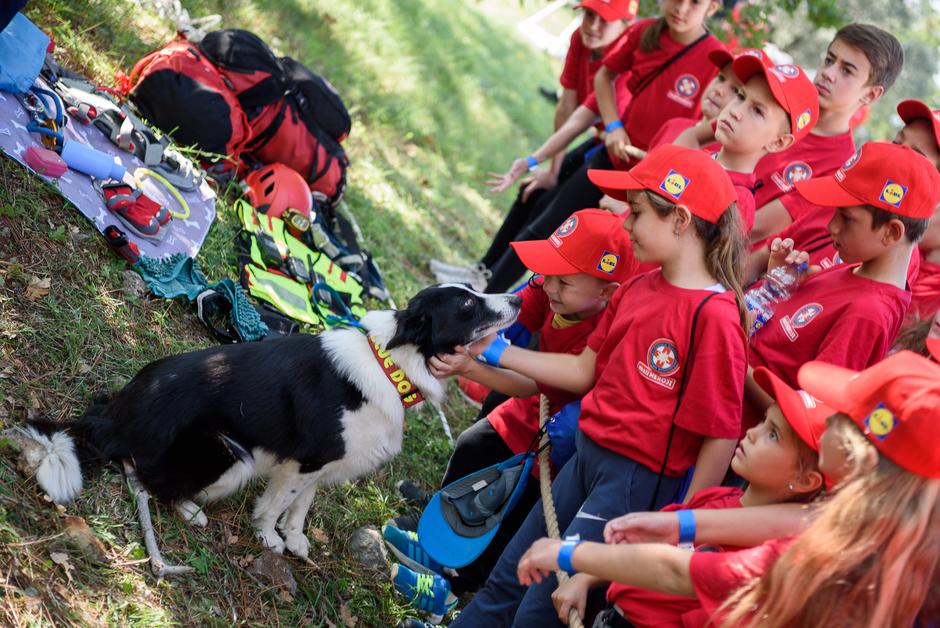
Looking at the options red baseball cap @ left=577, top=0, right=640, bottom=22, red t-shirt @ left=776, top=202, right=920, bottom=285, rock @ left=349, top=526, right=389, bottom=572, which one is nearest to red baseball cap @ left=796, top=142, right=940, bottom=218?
red t-shirt @ left=776, top=202, right=920, bottom=285

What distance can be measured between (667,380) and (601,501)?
0.51 metres

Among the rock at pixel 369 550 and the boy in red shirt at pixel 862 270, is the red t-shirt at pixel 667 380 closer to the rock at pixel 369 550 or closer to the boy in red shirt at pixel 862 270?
the boy in red shirt at pixel 862 270

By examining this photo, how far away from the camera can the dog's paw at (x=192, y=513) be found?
3680 millimetres

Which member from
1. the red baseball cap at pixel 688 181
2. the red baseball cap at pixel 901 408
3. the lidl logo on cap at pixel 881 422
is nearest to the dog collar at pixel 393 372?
the red baseball cap at pixel 688 181

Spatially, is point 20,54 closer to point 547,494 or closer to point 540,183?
point 540,183

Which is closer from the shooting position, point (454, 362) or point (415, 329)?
point (454, 362)

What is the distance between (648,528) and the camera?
2512 mm

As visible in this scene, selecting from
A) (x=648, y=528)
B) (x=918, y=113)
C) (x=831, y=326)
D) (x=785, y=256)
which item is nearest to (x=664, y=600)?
(x=648, y=528)

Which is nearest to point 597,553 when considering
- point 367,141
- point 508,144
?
point 367,141

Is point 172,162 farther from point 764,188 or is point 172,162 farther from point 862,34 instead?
point 862,34

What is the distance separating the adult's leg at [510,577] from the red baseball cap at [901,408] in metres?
1.26

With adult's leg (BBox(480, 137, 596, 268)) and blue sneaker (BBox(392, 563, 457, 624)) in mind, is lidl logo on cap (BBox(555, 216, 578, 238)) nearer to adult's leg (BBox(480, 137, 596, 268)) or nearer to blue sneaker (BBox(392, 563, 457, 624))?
blue sneaker (BBox(392, 563, 457, 624))

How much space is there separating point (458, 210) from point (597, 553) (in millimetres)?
7188

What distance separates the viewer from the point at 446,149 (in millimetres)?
10555
